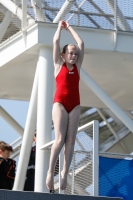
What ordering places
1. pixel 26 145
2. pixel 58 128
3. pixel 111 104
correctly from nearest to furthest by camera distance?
pixel 58 128, pixel 111 104, pixel 26 145

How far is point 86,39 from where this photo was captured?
710 inches

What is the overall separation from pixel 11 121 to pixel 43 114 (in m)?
7.40

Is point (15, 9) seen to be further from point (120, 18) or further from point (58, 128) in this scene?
point (58, 128)

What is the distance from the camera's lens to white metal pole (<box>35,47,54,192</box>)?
17281mm

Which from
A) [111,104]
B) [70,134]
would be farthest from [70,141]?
[111,104]

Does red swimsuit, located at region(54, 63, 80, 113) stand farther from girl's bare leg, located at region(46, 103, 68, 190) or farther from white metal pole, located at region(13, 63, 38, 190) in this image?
white metal pole, located at region(13, 63, 38, 190)

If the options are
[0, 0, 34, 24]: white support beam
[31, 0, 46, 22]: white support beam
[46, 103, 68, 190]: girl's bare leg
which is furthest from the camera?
[0, 0, 34, 24]: white support beam

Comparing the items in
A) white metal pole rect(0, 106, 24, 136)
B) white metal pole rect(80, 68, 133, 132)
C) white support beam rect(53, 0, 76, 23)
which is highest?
white support beam rect(53, 0, 76, 23)

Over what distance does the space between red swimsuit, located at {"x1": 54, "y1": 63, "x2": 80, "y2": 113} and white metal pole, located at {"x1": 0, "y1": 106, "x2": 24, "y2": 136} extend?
13.3 meters

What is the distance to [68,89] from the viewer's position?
11625 millimetres

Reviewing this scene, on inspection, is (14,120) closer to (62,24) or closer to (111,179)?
(111,179)

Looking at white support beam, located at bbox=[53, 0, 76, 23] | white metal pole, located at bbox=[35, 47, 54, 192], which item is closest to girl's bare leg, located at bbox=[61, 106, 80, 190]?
white metal pole, located at bbox=[35, 47, 54, 192]

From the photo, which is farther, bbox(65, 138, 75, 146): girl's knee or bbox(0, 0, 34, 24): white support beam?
bbox(0, 0, 34, 24): white support beam

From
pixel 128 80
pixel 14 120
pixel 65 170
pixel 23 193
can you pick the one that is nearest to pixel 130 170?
pixel 65 170
